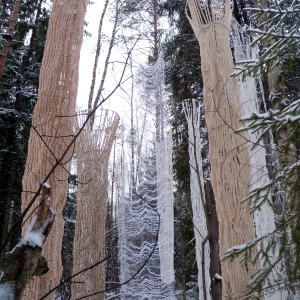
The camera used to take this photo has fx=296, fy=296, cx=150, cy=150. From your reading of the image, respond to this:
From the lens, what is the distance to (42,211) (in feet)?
3.13

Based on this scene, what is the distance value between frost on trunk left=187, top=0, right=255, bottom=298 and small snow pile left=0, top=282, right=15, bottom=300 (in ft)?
4.56

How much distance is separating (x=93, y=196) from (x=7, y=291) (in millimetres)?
2530

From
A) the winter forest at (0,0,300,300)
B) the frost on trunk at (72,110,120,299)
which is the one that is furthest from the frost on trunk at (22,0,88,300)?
the frost on trunk at (72,110,120,299)

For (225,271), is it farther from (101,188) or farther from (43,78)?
(43,78)

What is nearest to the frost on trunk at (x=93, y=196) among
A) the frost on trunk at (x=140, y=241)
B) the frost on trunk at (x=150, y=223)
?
the frost on trunk at (x=150, y=223)

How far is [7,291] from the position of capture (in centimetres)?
76

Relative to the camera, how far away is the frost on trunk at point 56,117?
6.61 feet

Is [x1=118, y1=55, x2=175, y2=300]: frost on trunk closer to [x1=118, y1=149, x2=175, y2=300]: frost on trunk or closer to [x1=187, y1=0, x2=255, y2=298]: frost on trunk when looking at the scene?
[x1=118, y1=149, x2=175, y2=300]: frost on trunk

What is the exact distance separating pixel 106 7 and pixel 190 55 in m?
2.40

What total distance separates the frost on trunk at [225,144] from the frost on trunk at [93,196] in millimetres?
1274

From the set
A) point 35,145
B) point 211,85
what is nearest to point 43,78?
point 35,145

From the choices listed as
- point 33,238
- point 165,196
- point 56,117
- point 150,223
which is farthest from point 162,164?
point 33,238

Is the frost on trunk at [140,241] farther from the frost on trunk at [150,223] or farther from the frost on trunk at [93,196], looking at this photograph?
the frost on trunk at [93,196]

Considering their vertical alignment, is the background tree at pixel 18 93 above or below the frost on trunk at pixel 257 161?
above
